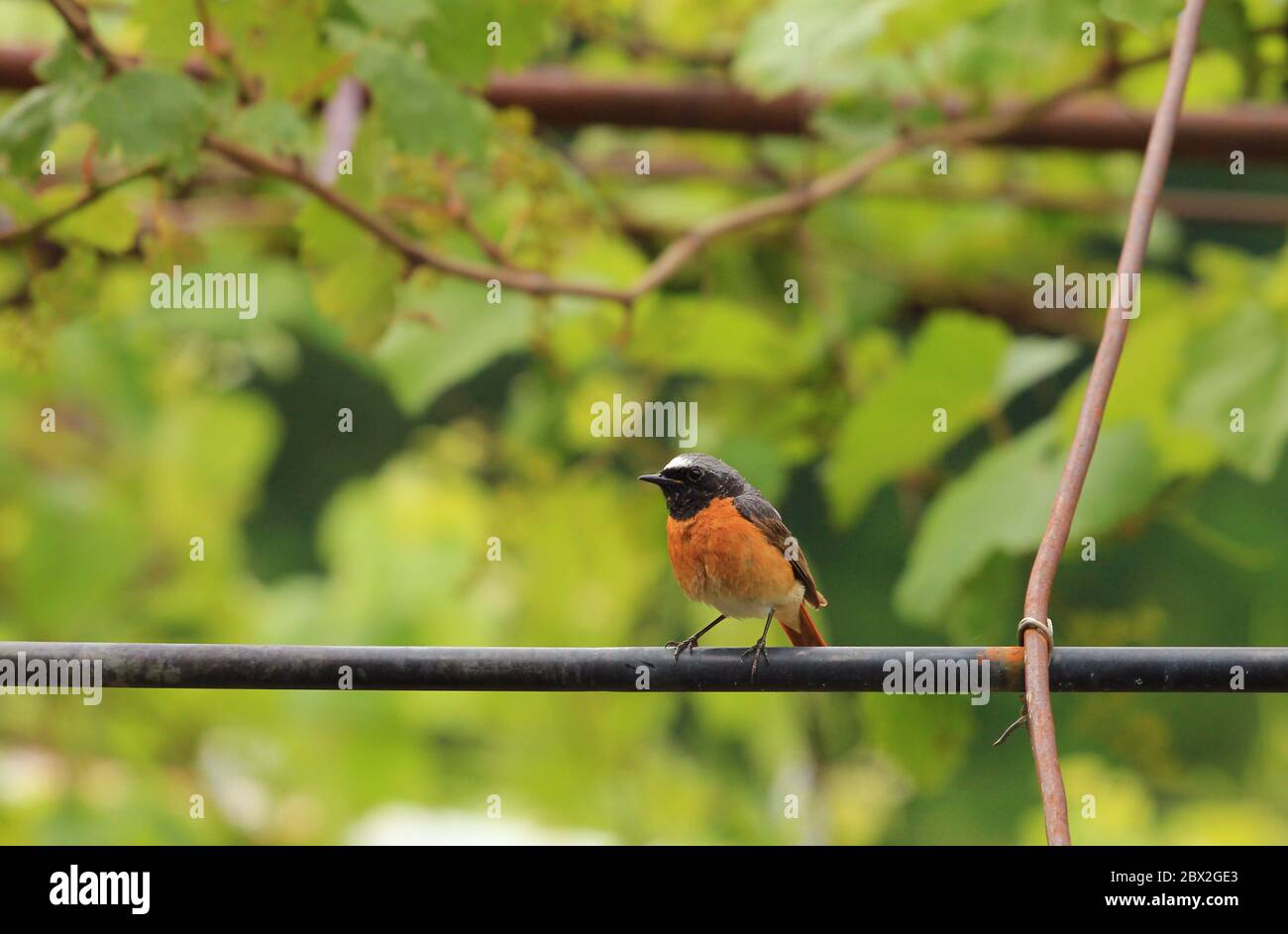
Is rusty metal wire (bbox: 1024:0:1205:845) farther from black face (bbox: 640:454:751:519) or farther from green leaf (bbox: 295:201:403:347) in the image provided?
green leaf (bbox: 295:201:403:347)

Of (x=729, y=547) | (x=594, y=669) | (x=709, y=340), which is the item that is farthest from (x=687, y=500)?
(x=594, y=669)

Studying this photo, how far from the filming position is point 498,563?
5473 millimetres

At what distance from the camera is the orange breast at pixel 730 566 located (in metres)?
2.93

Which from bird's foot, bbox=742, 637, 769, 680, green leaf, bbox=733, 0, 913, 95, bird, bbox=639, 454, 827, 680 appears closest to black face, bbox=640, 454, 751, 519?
bird, bbox=639, 454, 827, 680

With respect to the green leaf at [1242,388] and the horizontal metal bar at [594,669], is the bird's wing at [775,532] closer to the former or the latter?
the green leaf at [1242,388]

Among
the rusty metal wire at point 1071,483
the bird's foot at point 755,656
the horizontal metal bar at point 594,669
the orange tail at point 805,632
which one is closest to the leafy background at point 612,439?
the orange tail at point 805,632

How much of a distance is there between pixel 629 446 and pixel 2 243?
2301 mm

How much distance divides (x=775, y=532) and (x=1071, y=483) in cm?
136

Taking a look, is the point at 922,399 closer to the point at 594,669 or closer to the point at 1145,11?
the point at 1145,11

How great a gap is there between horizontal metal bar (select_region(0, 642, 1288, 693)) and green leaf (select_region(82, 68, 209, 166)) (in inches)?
41.5

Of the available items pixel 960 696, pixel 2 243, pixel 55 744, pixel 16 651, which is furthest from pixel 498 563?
pixel 16 651

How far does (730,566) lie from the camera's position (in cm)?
293

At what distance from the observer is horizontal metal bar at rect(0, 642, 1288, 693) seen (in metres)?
1.68

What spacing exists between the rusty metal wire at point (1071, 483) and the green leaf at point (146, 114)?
1.61 metres
